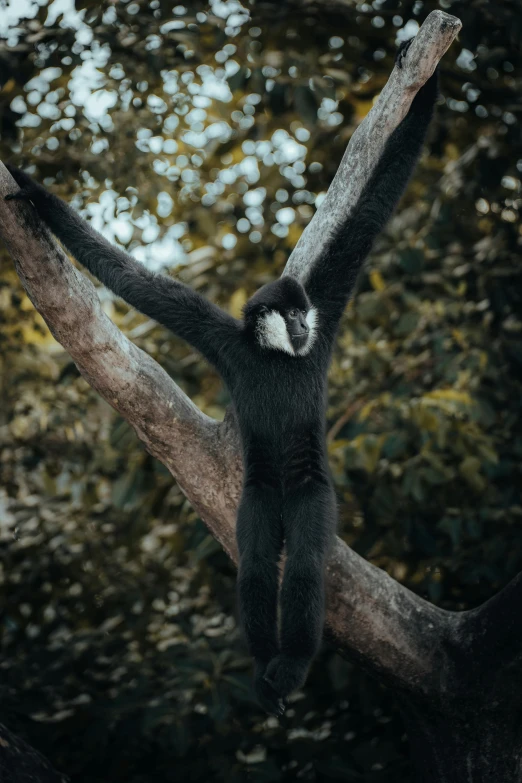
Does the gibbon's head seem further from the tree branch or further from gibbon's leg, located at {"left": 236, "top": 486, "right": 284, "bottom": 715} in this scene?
gibbon's leg, located at {"left": 236, "top": 486, "right": 284, "bottom": 715}

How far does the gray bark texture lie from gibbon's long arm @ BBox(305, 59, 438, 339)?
62 millimetres

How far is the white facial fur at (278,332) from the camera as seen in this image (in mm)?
3580

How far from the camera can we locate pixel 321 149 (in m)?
6.21

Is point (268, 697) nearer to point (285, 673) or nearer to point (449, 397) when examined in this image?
point (285, 673)

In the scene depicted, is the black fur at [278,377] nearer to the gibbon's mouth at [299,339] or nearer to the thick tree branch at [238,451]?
the gibbon's mouth at [299,339]

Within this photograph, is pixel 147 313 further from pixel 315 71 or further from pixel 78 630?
pixel 78 630

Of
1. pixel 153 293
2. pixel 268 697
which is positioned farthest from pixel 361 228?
pixel 268 697

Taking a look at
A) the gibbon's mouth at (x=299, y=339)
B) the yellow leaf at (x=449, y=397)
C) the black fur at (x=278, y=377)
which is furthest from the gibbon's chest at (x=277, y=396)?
the yellow leaf at (x=449, y=397)

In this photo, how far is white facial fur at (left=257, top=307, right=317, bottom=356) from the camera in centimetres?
358

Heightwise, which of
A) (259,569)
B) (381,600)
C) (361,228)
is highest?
(361,228)

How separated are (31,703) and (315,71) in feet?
14.0

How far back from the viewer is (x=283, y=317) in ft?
11.7

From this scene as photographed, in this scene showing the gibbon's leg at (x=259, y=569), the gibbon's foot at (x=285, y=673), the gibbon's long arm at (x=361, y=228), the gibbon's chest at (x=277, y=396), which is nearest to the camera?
the gibbon's foot at (x=285, y=673)

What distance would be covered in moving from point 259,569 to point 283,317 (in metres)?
1.14
